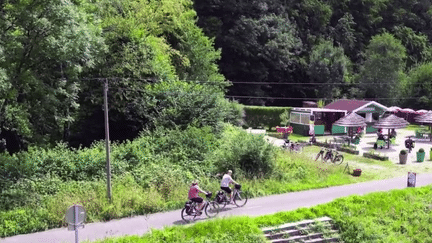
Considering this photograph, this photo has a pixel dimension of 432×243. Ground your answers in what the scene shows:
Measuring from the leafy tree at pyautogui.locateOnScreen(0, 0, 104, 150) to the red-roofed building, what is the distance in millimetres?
24221

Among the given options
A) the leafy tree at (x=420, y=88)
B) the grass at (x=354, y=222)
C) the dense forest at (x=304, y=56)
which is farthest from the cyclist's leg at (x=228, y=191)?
the leafy tree at (x=420, y=88)

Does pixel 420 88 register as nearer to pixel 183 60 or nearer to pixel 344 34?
pixel 344 34

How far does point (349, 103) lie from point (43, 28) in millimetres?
33413

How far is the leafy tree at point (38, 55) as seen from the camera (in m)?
20.5

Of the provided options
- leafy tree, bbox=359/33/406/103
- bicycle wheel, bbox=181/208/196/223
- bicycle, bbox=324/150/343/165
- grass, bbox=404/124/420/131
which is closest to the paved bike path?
bicycle wheel, bbox=181/208/196/223

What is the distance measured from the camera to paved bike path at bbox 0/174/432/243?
16.2 metres

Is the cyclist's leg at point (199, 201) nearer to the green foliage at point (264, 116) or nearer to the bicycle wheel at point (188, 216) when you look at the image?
the bicycle wheel at point (188, 216)

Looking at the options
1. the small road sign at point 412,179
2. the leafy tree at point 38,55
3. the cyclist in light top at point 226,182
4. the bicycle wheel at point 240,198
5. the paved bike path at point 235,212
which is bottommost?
the paved bike path at point 235,212

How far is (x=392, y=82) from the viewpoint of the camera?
58875 mm

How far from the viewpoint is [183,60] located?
1614 inches

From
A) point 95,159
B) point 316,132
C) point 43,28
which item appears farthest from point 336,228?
point 316,132

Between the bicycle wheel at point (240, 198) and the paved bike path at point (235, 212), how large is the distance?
241mm

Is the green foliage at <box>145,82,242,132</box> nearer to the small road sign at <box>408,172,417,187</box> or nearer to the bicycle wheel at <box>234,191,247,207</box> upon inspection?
the bicycle wheel at <box>234,191,247,207</box>

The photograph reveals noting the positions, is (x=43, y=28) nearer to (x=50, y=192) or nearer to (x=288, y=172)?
(x=50, y=192)
